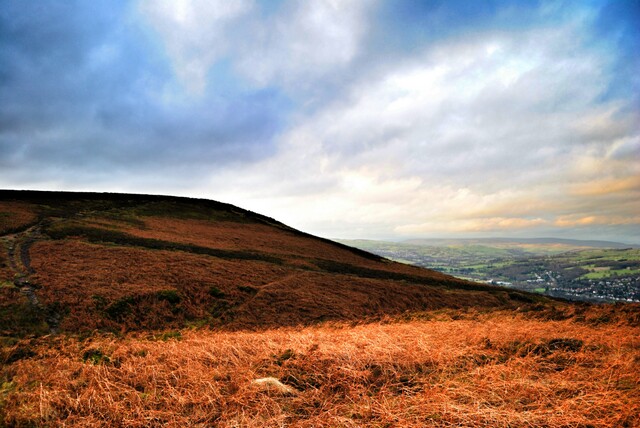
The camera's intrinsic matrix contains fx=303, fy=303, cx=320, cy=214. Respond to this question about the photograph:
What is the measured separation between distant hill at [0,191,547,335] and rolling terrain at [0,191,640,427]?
18 centimetres

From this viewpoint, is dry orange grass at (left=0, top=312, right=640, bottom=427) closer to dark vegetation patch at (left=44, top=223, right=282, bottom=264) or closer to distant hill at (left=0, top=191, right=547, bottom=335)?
distant hill at (left=0, top=191, right=547, bottom=335)

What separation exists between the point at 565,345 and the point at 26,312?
24.6 m

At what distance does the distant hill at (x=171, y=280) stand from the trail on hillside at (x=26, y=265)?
0.07 metres

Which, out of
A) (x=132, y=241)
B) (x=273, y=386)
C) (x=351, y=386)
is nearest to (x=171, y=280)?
(x=132, y=241)

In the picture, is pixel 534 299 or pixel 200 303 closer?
pixel 200 303

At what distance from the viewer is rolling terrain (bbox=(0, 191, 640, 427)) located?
563 centimetres

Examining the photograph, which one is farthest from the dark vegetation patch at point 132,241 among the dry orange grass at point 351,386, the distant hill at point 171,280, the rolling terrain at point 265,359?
the dry orange grass at point 351,386

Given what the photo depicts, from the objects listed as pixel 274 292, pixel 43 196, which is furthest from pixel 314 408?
pixel 43 196

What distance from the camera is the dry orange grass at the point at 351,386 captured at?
17.4 ft

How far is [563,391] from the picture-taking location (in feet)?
20.2

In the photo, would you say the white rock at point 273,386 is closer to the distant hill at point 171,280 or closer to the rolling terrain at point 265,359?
the rolling terrain at point 265,359

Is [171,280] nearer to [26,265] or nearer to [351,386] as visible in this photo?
[26,265]

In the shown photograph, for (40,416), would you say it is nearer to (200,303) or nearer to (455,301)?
(200,303)

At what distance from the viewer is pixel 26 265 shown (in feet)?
78.4
